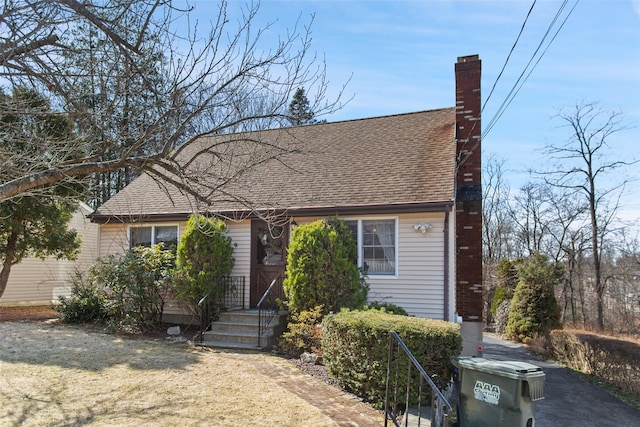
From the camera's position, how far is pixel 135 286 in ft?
33.1

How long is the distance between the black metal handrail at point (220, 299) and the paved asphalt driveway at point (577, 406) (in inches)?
253

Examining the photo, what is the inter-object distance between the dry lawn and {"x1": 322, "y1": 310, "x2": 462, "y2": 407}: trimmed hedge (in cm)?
29

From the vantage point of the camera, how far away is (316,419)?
16.8 ft

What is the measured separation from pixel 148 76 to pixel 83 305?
7175 mm

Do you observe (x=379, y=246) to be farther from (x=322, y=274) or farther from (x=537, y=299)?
(x=537, y=299)

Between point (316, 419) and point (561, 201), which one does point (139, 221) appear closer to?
point (316, 419)

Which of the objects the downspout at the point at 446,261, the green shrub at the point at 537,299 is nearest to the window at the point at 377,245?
the downspout at the point at 446,261

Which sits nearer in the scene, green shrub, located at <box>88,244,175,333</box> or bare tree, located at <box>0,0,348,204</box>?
bare tree, located at <box>0,0,348,204</box>

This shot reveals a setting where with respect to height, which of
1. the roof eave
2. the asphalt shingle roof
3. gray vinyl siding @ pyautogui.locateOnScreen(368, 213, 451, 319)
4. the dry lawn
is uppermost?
the asphalt shingle roof

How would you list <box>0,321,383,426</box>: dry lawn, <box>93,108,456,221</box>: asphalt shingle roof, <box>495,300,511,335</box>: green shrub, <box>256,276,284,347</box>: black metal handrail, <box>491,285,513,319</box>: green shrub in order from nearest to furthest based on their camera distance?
<box>0,321,383,426</box>: dry lawn < <box>256,276,284,347</box>: black metal handrail < <box>93,108,456,221</box>: asphalt shingle roof < <box>495,300,511,335</box>: green shrub < <box>491,285,513,319</box>: green shrub

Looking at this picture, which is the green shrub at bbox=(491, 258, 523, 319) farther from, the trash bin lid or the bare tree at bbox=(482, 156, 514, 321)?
the trash bin lid

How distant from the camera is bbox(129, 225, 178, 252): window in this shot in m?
11.9

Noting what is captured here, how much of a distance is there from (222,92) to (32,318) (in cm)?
952

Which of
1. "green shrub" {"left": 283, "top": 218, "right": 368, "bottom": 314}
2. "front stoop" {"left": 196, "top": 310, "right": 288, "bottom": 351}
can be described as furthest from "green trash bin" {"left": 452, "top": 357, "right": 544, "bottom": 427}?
"front stoop" {"left": 196, "top": 310, "right": 288, "bottom": 351}
